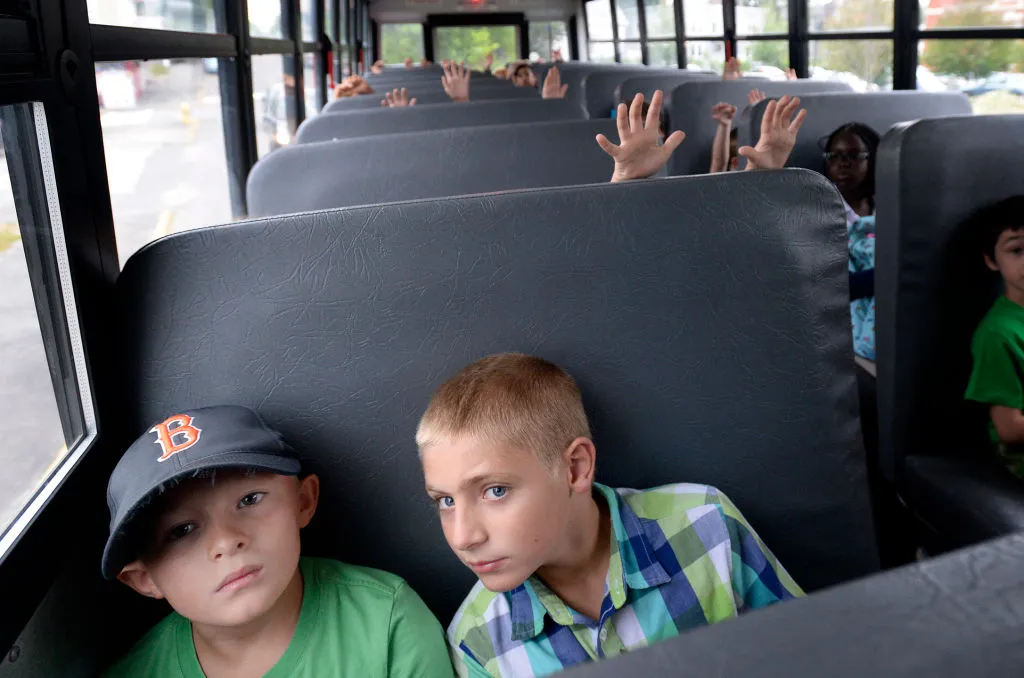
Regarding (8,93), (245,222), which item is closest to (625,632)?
(245,222)

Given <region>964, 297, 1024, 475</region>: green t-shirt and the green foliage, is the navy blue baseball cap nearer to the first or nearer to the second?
<region>964, 297, 1024, 475</region>: green t-shirt

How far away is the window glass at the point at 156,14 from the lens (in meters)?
1.34

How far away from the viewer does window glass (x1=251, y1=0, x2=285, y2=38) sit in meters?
2.81

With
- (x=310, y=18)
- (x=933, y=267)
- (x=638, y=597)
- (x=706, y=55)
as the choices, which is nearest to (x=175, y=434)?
(x=638, y=597)

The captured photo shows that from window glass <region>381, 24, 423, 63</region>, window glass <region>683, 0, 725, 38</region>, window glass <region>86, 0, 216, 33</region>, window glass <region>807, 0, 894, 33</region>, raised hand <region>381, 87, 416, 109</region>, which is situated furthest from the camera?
window glass <region>381, 24, 423, 63</region>

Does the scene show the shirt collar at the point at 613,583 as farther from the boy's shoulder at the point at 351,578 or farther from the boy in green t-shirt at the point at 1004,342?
the boy in green t-shirt at the point at 1004,342

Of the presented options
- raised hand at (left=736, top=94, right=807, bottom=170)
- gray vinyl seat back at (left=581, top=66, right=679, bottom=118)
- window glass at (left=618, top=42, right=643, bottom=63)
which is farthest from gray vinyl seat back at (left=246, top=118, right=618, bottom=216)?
window glass at (left=618, top=42, right=643, bottom=63)

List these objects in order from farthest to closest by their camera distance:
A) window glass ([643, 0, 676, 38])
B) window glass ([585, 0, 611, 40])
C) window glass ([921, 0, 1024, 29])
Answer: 1. window glass ([585, 0, 611, 40])
2. window glass ([643, 0, 676, 38])
3. window glass ([921, 0, 1024, 29])

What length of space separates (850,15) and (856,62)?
26cm

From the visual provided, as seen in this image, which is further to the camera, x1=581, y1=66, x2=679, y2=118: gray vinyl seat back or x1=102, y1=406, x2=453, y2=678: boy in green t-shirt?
x1=581, y1=66, x2=679, y2=118: gray vinyl seat back

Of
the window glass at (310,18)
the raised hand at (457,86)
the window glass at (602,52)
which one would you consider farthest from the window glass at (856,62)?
the window glass at (602,52)

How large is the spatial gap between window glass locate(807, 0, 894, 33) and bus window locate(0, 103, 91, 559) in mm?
4164

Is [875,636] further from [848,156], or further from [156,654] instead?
[848,156]

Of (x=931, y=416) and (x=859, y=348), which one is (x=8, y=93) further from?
(x=859, y=348)
